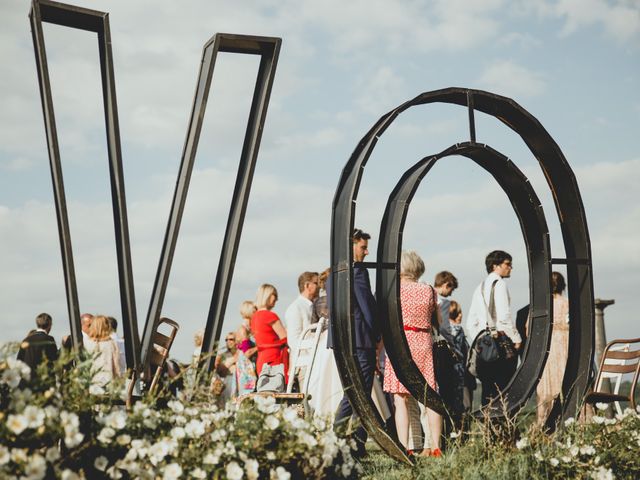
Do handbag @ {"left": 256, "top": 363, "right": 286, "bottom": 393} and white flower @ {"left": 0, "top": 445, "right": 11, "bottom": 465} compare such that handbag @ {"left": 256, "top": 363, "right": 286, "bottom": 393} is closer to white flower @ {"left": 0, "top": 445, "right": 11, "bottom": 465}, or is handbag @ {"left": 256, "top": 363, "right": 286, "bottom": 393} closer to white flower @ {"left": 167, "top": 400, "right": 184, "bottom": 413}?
white flower @ {"left": 167, "top": 400, "right": 184, "bottom": 413}

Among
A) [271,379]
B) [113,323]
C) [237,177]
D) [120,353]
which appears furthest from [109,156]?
[113,323]

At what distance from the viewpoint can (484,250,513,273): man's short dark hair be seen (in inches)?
282

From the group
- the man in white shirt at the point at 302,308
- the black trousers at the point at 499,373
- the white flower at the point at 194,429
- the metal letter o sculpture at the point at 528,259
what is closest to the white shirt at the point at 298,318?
the man in white shirt at the point at 302,308

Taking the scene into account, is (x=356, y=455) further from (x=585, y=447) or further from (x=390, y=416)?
(x=585, y=447)

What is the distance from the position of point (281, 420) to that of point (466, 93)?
304 centimetres

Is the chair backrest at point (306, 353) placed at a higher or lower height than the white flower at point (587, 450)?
higher

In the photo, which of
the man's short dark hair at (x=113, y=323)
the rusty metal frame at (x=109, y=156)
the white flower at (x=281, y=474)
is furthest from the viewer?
the man's short dark hair at (x=113, y=323)

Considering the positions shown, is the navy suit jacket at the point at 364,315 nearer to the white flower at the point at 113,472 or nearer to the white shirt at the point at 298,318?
the white shirt at the point at 298,318

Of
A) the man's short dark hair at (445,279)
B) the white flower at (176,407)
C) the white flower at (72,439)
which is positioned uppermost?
the man's short dark hair at (445,279)

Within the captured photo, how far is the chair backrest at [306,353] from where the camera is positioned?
6.11 metres

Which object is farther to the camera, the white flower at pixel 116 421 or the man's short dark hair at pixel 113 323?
the man's short dark hair at pixel 113 323

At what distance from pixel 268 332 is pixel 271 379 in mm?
620

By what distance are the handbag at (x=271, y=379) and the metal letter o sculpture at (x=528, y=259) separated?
1.49 metres

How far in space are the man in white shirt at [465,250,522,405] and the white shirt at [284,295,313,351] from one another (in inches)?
55.5
